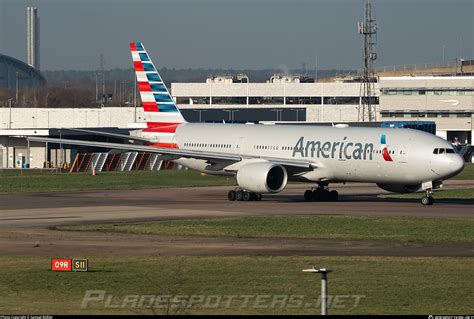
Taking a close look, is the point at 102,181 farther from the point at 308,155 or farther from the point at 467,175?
the point at 467,175

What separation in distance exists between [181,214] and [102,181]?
26882 mm

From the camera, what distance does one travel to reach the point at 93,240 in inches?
1436

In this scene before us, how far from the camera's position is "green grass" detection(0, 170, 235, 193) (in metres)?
67.8

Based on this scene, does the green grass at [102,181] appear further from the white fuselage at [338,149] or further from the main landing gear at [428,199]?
the main landing gear at [428,199]

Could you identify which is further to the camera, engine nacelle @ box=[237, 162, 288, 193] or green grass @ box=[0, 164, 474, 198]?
green grass @ box=[0, 164, 474, 198]

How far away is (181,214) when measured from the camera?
47.8 m

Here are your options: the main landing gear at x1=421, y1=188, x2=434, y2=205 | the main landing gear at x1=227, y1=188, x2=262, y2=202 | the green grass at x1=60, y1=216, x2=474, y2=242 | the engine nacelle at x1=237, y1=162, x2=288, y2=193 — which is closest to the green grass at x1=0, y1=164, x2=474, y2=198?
the main landing gear at x1=421, y1=188, x2=434, y2=205

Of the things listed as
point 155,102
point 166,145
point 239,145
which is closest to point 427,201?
point 239,145

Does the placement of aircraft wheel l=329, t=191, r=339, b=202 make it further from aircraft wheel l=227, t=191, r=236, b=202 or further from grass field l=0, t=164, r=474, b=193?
grass field l=0, t=164, r=474, b=193

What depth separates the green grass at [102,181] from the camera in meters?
67.8

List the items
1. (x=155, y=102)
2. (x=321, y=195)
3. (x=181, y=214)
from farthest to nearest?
(x=155, y=102) < (x=321, y=195) < (x=181, y=214)
